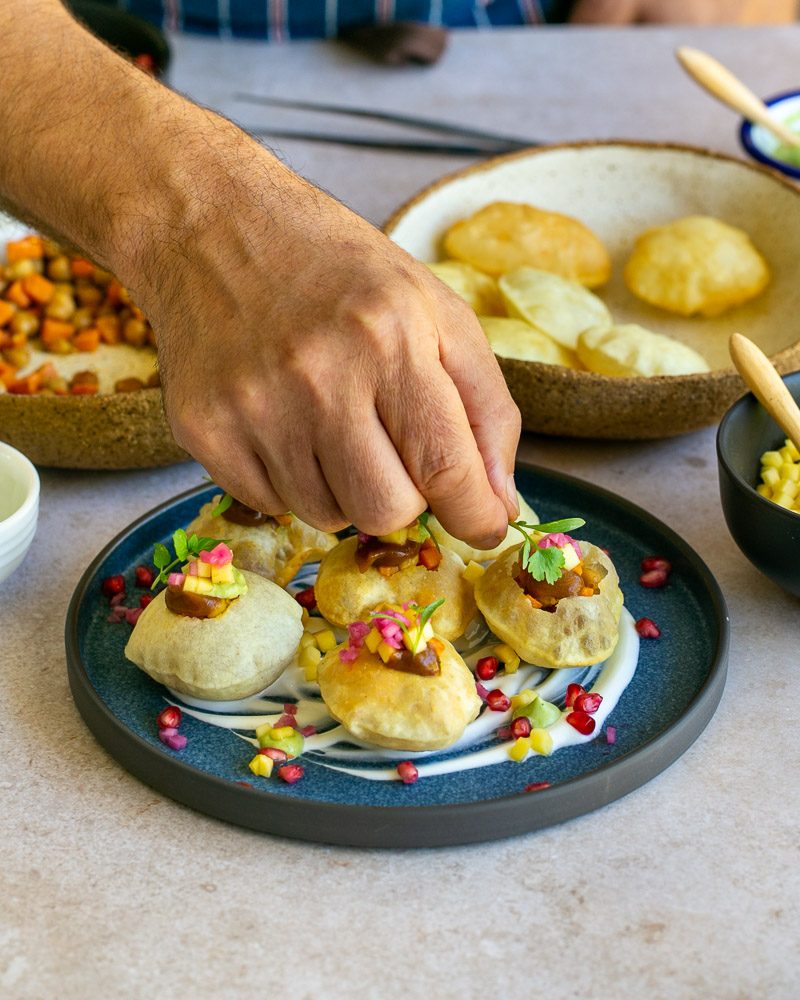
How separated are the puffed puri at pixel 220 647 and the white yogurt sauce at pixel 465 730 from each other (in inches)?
0.7

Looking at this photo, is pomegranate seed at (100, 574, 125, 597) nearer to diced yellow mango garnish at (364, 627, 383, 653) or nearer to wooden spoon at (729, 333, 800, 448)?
diced yellow mango garnish at (364, 627, 383, 653)

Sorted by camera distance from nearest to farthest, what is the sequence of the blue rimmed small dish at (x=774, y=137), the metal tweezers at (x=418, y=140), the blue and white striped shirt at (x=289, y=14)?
1. the blue rimmed small dish at (x=774, y=137)
2. the metal tweezers at (x=418, y=140)
3. the blue and white striped shirt at (x=289, y=14)

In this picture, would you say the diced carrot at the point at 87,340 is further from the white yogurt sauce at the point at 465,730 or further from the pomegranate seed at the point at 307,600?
the white yogurt sauce at the point at 465,730

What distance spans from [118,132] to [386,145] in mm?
1174

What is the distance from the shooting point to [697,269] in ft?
5.77

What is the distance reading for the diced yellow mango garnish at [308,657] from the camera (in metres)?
1.21

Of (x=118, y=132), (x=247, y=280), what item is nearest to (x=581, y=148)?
(x=118, y=132)

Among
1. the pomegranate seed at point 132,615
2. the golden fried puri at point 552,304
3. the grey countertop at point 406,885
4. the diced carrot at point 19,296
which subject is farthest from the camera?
the diced carrot at point 19,296

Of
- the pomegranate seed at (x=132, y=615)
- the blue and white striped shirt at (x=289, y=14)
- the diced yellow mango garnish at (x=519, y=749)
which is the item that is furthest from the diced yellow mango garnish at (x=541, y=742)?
the blue and white striped shirt at (x=289, y=14)

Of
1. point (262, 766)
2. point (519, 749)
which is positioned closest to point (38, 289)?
point (262, 766)

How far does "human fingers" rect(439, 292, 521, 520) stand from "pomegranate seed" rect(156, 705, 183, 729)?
373 mm

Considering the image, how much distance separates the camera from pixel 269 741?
110cm

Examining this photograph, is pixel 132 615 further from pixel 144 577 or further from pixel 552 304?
pixel 552 304

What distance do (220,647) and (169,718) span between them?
82mm
